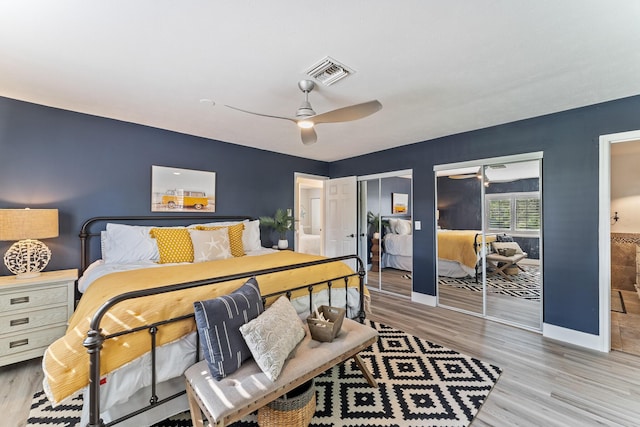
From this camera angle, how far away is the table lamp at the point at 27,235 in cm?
232

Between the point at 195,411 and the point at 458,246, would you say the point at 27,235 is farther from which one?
the point at 458,246

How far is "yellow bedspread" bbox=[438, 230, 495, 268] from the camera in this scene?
3.71 m

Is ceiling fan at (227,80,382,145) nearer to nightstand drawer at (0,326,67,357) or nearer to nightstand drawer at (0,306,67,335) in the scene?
nightstand drawer at (0,306,67,335)

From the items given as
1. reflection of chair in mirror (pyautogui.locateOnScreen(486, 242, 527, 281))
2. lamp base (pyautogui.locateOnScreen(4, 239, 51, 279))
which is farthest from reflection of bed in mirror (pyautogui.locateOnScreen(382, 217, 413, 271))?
lamp base (pyautogui.locateOnScreen(4, 239, 51, 279))

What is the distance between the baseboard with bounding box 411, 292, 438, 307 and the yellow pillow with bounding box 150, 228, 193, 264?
10.7ft

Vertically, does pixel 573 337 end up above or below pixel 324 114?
below

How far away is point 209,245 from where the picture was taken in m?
3.13


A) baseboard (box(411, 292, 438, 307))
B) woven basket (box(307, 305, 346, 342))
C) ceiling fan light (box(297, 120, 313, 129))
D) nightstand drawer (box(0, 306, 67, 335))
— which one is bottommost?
baseboard (box(411, 292, 438, 307))

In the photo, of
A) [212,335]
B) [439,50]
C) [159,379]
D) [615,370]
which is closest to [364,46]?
[439,50]

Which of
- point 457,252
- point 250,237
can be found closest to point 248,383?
point 250,237

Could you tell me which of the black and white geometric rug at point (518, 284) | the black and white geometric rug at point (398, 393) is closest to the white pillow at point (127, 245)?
the black and white geometric rug at point (398, 393)

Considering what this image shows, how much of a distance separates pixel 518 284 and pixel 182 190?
15.1 feet

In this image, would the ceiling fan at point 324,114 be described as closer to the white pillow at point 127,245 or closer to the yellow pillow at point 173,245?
the yellow pillow at point 173,245

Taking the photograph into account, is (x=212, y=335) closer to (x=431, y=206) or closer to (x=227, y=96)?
(x=227, y=96)
